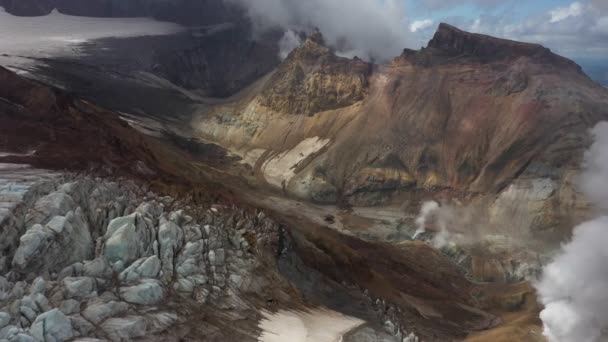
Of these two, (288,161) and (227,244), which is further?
(288,161)

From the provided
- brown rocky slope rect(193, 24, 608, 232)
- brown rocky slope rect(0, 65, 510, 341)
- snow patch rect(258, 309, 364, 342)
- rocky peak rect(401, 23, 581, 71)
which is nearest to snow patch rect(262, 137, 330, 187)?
brown rocky slope rect(193, 24, 608, 232)

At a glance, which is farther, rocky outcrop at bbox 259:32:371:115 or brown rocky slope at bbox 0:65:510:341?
rocky outcrop at bbox 259:32:371:115

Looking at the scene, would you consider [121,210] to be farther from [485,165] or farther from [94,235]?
[485,165]

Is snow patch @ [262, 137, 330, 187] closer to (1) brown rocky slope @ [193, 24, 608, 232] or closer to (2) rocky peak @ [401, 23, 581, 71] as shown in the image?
(1) brown rocky slope @ [193, 24, 608, 232]

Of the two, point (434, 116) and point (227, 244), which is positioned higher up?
point (434, 116)

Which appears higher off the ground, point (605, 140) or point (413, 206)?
point (605, 140)

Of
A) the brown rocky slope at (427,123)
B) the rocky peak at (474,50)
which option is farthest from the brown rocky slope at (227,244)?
the rocky peak at (474,50)

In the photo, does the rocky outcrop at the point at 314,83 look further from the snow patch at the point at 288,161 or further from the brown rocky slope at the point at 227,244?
the brown rocky slope at the point at 227,244

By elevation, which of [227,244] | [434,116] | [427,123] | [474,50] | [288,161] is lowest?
[227,244]

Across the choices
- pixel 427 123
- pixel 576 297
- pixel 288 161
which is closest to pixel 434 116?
pixel 427 123

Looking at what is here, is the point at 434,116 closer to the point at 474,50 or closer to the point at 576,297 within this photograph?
the point at 474,50

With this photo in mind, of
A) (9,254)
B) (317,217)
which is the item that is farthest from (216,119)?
(9,254)
